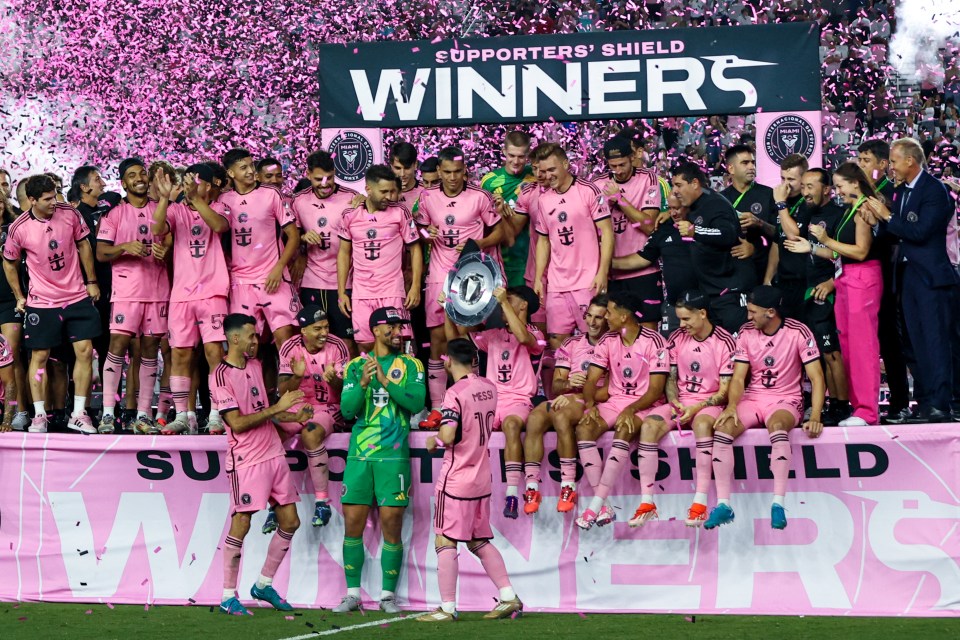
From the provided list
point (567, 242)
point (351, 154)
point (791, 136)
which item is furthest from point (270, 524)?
point (791, 136)

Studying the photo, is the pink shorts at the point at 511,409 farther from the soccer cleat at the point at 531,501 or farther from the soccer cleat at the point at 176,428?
the soccer cleat at the point at 176,428

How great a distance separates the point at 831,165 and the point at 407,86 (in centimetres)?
878

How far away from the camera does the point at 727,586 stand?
27.0 feet

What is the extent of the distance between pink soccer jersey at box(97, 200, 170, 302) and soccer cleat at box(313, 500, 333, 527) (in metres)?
2.06

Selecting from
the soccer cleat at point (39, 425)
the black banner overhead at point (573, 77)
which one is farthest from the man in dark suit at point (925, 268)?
the soccer cleat at point (39, 425)

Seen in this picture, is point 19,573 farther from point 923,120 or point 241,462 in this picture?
point 923,120

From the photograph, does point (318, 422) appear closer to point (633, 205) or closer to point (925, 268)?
point (633, 205)

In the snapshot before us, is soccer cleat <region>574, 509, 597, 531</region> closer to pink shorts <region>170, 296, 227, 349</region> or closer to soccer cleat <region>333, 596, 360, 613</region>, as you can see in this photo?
soccer cleat <region>333, 596, 360, 613</region>

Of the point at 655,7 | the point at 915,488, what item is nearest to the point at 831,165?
the point at 655,7

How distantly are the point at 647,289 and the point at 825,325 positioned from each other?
133 centimetres

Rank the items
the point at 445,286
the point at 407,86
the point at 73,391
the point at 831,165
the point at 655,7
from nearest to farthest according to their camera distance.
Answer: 1. the point at 445,286
2. the point at 73,391
3. the point at 407,86
4. the point at 831,165
5. the point at 655,7

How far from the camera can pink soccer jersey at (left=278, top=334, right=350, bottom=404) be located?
8.79m

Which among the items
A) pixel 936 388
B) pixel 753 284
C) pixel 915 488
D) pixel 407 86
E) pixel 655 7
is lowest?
pixel 915 488

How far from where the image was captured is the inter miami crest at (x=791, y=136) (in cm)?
1110
